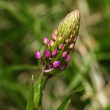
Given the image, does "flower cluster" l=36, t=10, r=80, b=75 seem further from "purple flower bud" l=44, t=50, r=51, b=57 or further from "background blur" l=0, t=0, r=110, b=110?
"background blur" l=0, t=0, r=110, b=110

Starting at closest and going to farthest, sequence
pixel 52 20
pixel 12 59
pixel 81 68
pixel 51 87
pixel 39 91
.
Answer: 1. pixel 39 91
2. pixel 81 68
3. pixel 51 87
4. pixel 12 59
5. pixel 52 20

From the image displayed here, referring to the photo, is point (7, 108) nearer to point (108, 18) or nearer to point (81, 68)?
point (81, 68)

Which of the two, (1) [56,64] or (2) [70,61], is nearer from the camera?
(1) [56,64]

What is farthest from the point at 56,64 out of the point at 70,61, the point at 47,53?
the point at 70,61

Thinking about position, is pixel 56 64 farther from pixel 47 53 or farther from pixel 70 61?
pixel 70 61

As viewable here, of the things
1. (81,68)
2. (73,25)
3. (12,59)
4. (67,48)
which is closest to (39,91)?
(67,48)

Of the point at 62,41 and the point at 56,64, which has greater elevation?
the point at 62,41

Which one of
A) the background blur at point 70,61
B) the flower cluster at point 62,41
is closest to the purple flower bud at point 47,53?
the flower cluster at point 62,41
